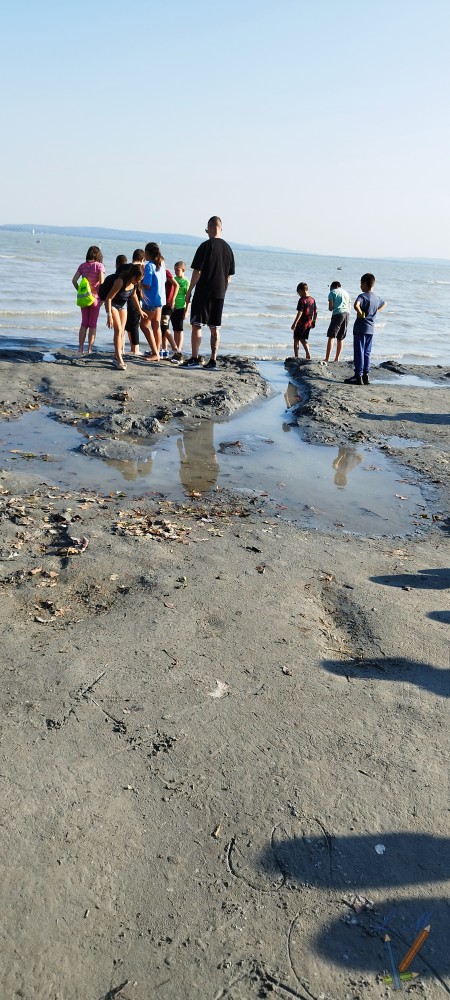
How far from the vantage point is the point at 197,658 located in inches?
146

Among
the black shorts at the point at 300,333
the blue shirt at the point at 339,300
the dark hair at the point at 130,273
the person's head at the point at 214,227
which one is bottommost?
the black shorts at the point at 300,333

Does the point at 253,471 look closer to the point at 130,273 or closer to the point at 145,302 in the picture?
the point at 130,273

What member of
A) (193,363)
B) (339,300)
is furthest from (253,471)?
(339,300)

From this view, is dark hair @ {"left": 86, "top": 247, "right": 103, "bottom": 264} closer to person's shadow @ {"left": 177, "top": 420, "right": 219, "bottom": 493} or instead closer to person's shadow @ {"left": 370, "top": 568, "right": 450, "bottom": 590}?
person's shadow @ {"left": 177, "top": 420, "right": 219, "bottom": 493}

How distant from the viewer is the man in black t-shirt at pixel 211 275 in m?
11.1

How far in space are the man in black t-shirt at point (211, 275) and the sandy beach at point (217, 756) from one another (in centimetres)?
650

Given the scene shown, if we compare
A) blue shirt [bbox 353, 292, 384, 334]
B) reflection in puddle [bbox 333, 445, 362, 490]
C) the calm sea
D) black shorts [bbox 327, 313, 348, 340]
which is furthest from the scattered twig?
black shorts [bbox 327, 313, 348, 340]

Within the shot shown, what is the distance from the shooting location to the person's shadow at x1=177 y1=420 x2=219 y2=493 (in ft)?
22.0

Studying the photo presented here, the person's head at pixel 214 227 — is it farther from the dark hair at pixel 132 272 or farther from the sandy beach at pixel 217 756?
the sandy beach at pixel 217 756

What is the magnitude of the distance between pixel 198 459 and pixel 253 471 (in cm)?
60

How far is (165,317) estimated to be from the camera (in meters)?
13.4

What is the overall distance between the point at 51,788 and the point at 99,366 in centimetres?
956

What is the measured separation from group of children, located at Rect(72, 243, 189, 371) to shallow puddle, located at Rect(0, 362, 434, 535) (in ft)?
8.88

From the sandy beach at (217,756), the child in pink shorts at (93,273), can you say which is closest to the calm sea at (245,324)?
the child in pink shorts at (93,273)
